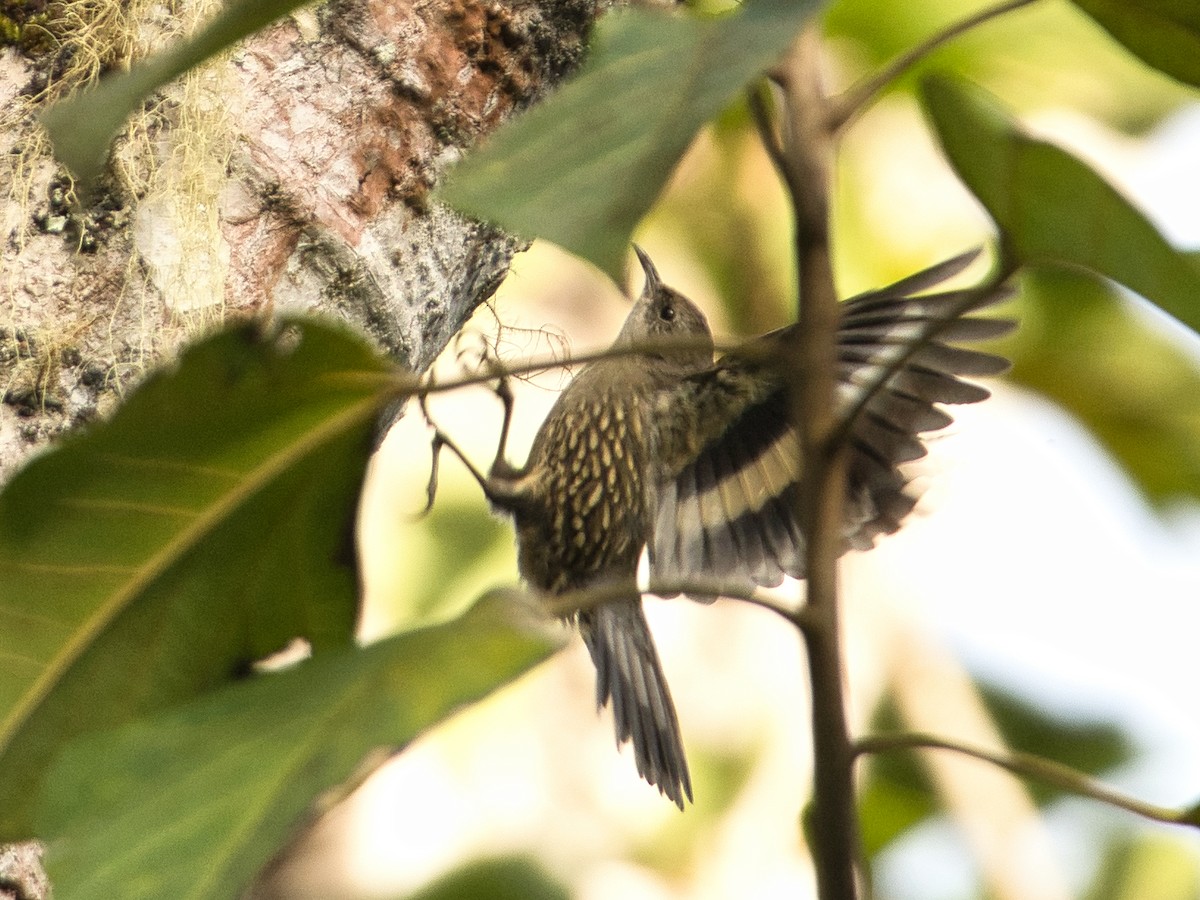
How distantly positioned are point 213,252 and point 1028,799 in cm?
167

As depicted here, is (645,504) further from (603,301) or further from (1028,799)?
(603,301)

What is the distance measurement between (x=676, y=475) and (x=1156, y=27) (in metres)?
1.49

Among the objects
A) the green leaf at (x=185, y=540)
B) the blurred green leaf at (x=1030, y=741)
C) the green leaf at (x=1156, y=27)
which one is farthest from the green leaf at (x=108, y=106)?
the blurred green leaf at (x=1030, y=741)

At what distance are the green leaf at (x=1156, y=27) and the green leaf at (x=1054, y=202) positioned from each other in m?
0.17

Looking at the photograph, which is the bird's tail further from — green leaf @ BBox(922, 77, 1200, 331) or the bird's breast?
green leaf @ BBox(922, 77, 1200, 331)

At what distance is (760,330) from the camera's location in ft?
9.11

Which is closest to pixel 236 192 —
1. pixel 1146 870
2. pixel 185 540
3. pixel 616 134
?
pixel 185 540

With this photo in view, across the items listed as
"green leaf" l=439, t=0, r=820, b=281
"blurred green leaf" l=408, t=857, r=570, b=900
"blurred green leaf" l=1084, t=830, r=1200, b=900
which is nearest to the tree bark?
"blurred green leaf" l=408, t=857, r=570, b=900

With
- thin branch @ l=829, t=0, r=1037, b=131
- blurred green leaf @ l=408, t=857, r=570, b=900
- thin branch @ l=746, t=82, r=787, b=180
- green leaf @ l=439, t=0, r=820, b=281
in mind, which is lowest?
blurred green leaf @ l=408, t=857, r=570, b=900

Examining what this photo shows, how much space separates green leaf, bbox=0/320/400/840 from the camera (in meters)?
0.83

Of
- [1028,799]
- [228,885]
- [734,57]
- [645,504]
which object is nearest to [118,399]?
[228,885]

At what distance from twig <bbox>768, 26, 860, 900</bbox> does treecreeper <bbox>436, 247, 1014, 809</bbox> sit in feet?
3.70

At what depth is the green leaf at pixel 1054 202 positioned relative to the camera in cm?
71

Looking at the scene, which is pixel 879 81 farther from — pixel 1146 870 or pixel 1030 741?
pixel 1146 870
